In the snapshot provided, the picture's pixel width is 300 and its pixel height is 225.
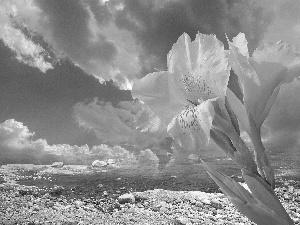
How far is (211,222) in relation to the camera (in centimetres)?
438

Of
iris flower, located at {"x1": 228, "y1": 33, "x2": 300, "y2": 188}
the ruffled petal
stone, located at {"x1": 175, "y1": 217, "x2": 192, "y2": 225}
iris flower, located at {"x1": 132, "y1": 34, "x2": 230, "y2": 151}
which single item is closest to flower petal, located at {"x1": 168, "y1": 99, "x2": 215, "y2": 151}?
iris flower, located at {"x1": 132, "y1": 34, "x2": 230, "y2": 151}

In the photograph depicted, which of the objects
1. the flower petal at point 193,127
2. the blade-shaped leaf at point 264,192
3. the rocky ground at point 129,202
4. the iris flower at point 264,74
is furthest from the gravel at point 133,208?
the flower petal at point 193,127

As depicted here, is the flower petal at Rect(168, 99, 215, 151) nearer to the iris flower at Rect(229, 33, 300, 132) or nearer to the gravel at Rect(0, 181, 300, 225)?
the iris flower at Rect(229, 33, 300, 132)

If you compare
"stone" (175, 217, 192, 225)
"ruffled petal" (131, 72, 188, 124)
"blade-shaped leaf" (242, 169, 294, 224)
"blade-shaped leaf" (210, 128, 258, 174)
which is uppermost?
"ruffled petal" (131, 72, 188, 124)

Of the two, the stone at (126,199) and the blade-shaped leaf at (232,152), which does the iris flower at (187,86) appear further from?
the stone at (126,199)

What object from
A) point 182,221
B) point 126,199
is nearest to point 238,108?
point 182,221

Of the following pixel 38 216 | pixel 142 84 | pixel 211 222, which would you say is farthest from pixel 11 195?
pixel 142 84

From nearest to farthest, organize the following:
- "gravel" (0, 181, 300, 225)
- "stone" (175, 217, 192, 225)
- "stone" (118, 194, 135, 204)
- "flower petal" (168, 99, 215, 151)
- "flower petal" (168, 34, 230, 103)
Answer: "flower petal" (168, 99, 215, 151) < "flower petal" (168, 34, 230, 103) < "stone" (175, 217, 192, 225) < "gravel" (0, 181, 300, 225) < "stone" (118, 194, 135, 204)

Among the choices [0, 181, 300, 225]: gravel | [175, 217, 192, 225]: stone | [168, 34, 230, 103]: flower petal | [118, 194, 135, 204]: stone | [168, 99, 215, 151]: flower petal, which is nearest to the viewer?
[168, 99, 215, 151]: flower petal

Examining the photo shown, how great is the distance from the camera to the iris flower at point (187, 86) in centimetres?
129

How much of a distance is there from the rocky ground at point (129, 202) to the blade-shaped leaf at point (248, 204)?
10.8 feet

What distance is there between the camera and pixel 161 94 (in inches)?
56.7

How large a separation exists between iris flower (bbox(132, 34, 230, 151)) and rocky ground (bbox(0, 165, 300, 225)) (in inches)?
133

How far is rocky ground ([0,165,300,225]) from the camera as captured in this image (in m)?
4.71
